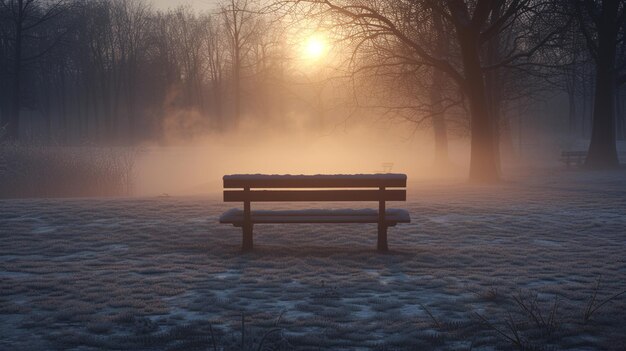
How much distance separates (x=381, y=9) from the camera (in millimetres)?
19375

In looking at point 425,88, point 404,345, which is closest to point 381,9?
point 425,88

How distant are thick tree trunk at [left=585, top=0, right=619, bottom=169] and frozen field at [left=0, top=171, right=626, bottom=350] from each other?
14.6 metres

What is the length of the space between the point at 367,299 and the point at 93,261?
147 inches

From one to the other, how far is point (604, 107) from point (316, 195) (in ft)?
70.1

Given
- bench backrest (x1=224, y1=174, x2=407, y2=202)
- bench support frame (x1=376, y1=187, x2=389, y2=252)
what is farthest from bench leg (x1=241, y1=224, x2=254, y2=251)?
bench support frame (x1=376, y1=187, x2=389, y2=252)

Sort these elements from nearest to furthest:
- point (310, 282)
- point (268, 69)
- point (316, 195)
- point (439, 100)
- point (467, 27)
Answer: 1. point (310, 282)
2. point (316, 195)
3. point (467, 27)
4. point (439, 100)
5. point (268, 69)

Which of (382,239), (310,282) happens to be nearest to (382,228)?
(382,239)

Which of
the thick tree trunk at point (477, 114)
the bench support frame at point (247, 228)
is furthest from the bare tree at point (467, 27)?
the bench support frame at point (247, 228)

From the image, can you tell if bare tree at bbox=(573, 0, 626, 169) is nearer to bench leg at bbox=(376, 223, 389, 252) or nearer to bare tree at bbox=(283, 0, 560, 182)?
bare tree at bbox=(283, 0, 560, 182)

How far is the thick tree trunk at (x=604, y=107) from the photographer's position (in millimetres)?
24906

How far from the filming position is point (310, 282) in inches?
264

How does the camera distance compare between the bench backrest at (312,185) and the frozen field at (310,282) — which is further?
the bench backrest at (312,185)

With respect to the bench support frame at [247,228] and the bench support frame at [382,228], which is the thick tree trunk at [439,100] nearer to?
the bench support frame at [382,228]

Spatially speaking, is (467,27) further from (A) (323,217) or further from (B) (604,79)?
(A) (323,217)
